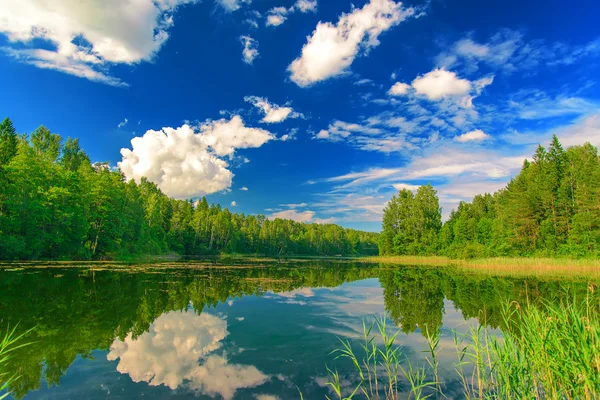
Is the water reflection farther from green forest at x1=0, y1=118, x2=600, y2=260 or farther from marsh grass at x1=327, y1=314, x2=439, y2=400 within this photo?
green forest at x1=0, y1=118, x2=600, y2=260

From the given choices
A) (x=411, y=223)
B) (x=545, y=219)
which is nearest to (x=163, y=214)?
(x=411, y=223)

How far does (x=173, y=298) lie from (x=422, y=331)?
10.2m

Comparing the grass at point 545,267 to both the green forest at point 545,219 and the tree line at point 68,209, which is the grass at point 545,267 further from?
the tree line at point 68,209

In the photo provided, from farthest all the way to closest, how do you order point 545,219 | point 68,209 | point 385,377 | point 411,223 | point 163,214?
point 163,214 → point 411,223 → point 545,219 → point 68,209 → point 385,377

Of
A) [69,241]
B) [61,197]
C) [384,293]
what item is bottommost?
[384,293]

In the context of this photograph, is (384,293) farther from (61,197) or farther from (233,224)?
(233,224)

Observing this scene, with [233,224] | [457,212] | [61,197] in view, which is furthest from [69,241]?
[457,212]

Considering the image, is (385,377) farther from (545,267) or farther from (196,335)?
(545,267)

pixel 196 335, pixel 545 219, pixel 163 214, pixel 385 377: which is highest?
pixel 163 214

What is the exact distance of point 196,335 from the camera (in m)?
8.59

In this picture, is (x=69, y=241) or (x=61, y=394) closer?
(x=61, y=394)

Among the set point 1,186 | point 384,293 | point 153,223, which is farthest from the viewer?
point 153,223

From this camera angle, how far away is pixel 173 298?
13734mm

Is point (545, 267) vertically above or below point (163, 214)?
below
